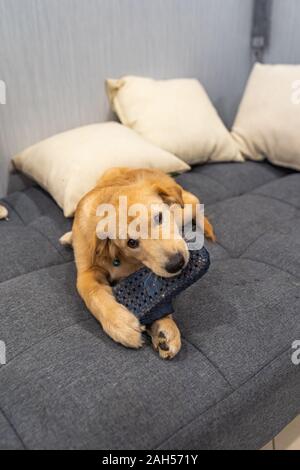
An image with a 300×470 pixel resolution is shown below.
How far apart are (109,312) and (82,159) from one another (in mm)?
740

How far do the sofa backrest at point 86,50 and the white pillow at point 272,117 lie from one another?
41 centimetres

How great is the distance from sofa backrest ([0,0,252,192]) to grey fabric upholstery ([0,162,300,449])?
2.17ft

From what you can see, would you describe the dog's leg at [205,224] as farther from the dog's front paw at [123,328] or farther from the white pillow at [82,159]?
the dog's front paw at [123,328]

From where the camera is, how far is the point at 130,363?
93 cm

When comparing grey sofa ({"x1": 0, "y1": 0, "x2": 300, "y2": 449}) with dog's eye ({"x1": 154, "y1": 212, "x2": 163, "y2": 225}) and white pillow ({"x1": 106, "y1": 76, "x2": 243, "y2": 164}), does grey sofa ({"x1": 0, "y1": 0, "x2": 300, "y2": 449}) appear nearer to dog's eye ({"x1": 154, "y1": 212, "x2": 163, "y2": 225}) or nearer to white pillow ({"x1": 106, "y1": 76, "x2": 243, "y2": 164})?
white pillow ({"x1": 106, "y1": 76, "x2": 243, "y2": 164})

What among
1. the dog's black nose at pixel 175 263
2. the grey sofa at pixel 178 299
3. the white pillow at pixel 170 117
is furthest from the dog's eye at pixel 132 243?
the white pillow at pixel 170 117

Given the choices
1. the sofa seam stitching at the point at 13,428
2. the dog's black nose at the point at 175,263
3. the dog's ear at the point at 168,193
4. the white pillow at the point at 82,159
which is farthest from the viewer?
the white pillow at the point at 82,159

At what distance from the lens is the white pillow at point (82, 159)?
152 cm

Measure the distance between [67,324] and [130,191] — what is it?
0.38 meters

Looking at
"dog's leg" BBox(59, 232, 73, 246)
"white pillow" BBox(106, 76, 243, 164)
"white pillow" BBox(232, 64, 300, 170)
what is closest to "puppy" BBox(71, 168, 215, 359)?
"dog's leg" BBox(59, 232, 73, 246)

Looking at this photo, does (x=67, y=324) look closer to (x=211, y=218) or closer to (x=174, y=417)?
(x=174, y=417)

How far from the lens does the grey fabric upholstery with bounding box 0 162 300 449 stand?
0.82 meters

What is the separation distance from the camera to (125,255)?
3.57 ft

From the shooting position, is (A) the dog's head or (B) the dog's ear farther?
(B) the dog's ear
